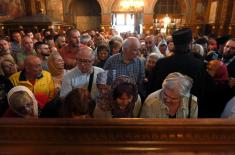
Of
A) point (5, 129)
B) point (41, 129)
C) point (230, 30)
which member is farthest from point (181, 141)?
point (230, 30)

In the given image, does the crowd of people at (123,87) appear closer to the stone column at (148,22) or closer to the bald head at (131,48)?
the bald head at (131,48)

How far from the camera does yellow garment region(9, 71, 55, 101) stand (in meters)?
2.76

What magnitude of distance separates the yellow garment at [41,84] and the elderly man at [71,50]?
0.72m

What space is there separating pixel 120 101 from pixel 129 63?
1270mm

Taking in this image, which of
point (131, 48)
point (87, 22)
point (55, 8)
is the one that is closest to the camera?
point (131, 48)

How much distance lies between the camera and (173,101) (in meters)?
1.98

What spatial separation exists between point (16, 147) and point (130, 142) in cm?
45

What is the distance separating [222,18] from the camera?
11.8 meters

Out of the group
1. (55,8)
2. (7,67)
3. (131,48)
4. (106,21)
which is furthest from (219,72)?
(55,8)

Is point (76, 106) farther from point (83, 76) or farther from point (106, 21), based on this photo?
point (106, 21)

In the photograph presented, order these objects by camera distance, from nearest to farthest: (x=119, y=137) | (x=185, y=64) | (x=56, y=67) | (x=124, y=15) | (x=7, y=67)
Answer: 1. (x=119, y=137)
2. (x=185, y=64)
3. (x=56, y=67)
4. (x=7, y=67)
5. (x=124, y=15)

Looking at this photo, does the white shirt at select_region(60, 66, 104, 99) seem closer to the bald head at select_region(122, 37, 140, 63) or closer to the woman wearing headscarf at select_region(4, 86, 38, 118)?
the woman wearing headscarf at select_region(4, 86, 38, 118)

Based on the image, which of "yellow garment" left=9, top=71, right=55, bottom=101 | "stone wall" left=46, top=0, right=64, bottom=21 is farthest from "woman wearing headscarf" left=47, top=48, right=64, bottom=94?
"stone wall" left=46, top=0, right=64, bottom=21

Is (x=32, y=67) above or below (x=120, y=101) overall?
above
